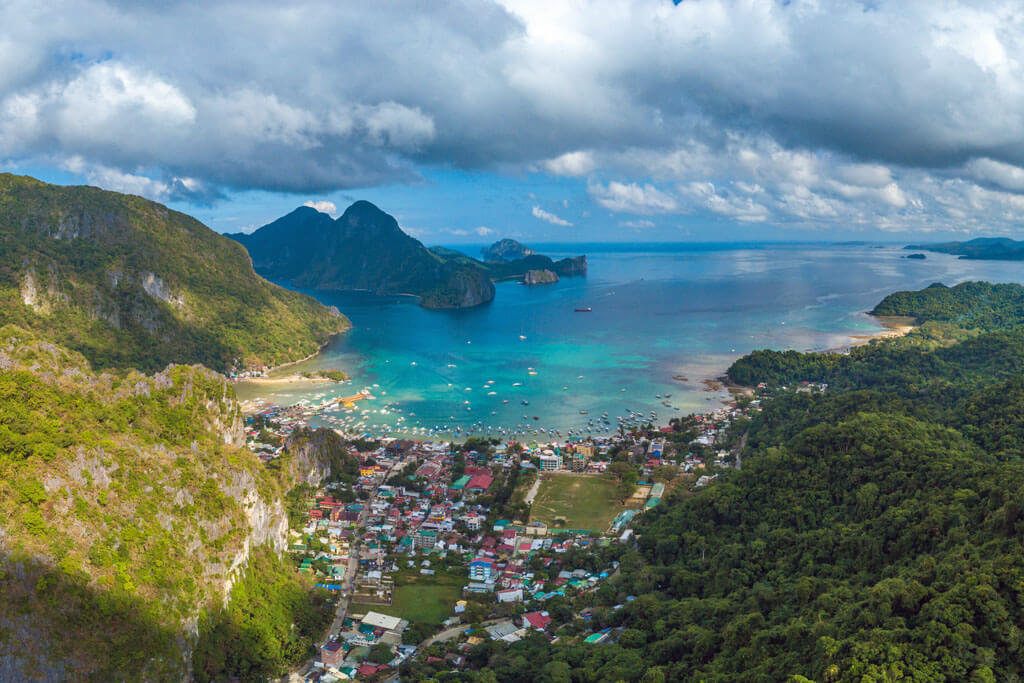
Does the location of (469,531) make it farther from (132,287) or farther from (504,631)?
(132,287)

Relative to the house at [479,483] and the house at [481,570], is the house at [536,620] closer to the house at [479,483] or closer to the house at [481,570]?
the house at [481,570]

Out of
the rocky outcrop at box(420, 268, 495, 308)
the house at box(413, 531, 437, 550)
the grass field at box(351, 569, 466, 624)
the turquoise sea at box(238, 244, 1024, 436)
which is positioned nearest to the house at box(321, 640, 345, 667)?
the grass field at box(351, 569, 466, 624)

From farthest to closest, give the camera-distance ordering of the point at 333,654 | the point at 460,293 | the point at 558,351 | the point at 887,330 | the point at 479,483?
the point at 460,293 → the point at 887,330 → the point at 558,351 → the point at 479,483 → the point at 333,654

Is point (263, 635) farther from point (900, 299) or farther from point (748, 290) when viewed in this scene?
point (748, 290)

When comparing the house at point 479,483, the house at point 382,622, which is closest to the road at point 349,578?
the house at point 382,622

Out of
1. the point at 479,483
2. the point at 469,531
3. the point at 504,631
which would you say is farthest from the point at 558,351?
the point at 504,631

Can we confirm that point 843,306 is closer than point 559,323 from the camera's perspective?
No

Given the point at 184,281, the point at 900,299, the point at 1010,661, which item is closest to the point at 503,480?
the point at 1010,661
